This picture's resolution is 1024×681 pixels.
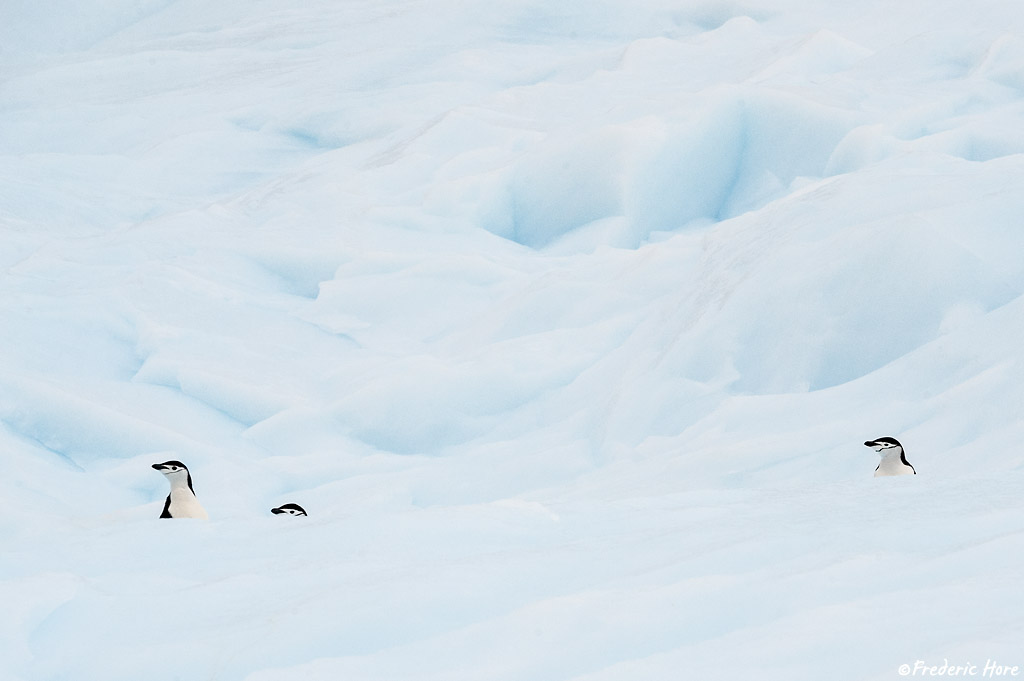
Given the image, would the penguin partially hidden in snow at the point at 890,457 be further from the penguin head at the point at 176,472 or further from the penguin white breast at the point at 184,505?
the penguin head at the point at 176,472

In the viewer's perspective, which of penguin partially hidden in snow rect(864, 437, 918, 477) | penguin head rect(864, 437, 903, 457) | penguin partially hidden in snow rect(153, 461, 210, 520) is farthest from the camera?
penguin partially hidden in snow rect(153, 461, 210, 520)

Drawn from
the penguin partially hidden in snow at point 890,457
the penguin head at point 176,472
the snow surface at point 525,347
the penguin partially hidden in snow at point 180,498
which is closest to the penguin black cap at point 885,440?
the penguin partially hidden in snow at point 890,457

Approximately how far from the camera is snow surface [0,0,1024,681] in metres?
2.27

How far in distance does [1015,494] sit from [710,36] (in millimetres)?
11636

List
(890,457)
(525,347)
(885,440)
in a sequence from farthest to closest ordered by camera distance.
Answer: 1. (525,347)
2. (885,440)
3. (890,457)

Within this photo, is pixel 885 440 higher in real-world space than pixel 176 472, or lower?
lower

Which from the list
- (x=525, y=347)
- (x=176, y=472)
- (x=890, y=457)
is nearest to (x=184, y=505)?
(x=176, y=472)

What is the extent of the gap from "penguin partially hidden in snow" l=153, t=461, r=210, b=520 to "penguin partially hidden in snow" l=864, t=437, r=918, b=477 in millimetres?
2838

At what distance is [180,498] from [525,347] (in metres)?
2.84

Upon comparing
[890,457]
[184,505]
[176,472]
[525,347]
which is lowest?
[890,457]

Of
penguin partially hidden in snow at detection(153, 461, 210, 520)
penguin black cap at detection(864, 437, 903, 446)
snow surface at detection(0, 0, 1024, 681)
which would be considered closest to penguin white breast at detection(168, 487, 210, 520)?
penguin partially hidden in snow at detection(153, 461, 210, 520)

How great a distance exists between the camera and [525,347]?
7.43 m

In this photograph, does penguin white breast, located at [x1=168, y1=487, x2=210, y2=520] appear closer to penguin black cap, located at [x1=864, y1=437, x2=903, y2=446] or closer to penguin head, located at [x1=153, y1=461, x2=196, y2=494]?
penguin head, located at [x1=153, y1=461, x2=196, y2=494]

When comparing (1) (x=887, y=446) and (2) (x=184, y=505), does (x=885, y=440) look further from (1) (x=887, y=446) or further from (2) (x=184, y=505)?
(2) (x=184, y=505)
